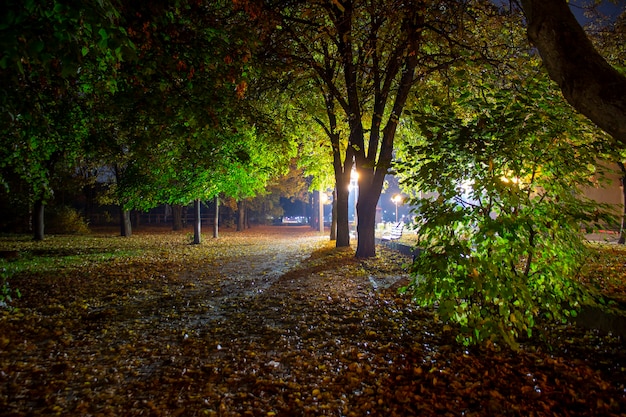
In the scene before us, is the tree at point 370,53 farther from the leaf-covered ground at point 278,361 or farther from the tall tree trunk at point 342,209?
the leaf-covered ground at point 278,361

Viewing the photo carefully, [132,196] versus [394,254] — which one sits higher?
[132,196]

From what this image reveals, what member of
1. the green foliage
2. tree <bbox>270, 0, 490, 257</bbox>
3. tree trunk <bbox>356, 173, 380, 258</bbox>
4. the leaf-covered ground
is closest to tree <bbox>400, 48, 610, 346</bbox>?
the green foliage

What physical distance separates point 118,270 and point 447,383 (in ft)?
33.8

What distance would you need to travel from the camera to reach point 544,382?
11.8 ft

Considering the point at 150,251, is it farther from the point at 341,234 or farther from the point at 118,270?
the point at 341,234

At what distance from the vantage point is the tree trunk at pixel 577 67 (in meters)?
3.06

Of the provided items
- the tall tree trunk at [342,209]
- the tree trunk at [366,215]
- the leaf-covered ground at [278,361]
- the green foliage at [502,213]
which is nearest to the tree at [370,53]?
the tree trunk at [366,215]

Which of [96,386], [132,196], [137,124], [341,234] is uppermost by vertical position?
[137,124]

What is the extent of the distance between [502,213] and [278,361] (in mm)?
3282

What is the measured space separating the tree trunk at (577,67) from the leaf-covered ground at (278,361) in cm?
272

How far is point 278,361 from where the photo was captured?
4273 mm

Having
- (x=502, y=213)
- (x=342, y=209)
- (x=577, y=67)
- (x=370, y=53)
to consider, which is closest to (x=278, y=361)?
(x=502, y=213)

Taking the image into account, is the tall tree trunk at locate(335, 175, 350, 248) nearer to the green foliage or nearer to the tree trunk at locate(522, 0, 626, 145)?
the green foliage

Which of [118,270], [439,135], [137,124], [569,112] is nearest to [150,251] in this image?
[118,270]
